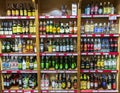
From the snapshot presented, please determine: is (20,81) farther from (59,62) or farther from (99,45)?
(99,45)

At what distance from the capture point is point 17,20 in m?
3.78

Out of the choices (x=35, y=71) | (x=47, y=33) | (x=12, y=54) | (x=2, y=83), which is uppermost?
(x=47, y=33)

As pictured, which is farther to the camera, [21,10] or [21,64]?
[21,64]

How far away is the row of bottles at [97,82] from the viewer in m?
3.69

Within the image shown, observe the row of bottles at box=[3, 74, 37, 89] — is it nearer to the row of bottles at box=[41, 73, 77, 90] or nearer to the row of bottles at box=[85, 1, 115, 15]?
the row of bottles at box=[41, 73, 77, 90]

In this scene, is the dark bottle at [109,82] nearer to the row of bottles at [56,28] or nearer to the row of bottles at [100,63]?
the row of bottles at [100,63]

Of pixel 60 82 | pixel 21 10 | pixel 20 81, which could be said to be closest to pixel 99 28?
pixel 60 82

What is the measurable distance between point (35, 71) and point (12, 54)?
495 millimetres

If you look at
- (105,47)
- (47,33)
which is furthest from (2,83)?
(105,47)

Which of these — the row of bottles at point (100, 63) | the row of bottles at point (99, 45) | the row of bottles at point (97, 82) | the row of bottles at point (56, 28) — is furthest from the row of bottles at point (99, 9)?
the row of bottles at point (97, 82)

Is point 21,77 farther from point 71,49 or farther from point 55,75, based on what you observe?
point 71,49

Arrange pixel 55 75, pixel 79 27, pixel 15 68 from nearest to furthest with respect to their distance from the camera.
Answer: pixel 79 27 < pixel 15 68 < pixel 55 75

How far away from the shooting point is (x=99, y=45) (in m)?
3.63

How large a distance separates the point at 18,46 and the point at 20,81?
0.63 m
